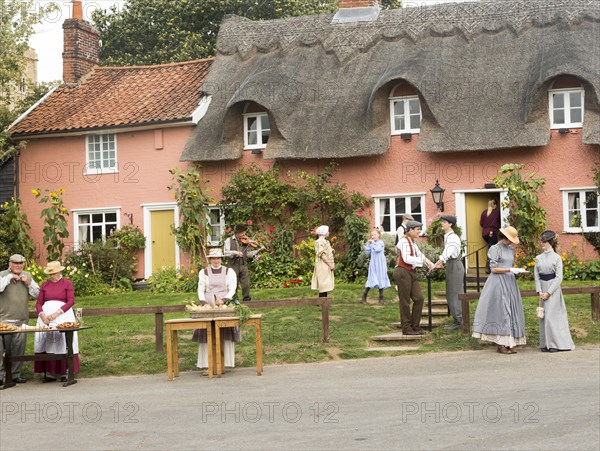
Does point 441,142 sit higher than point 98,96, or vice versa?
point 98,96

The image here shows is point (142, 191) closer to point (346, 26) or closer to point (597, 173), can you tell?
point (346, 26)

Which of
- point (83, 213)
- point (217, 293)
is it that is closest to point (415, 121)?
point (83, 213)

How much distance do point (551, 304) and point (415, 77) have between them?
11.0 m

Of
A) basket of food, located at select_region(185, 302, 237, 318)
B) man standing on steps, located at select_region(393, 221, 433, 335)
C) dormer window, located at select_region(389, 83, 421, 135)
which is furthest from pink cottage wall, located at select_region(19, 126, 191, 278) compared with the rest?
basket of food, located at select_region(185, 302, 237, 318)

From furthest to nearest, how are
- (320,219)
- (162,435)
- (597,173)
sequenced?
(320,219)
(597,173)
(162,435)

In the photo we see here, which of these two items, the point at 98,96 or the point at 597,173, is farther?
the point at 98,96

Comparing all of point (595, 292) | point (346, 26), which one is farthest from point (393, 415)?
point (346, 26)

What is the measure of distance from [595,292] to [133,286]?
13836 mm

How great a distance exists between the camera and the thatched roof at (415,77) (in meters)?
24.1

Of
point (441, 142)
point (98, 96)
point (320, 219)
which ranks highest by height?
point (98, 96)

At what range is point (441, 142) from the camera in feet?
80.2

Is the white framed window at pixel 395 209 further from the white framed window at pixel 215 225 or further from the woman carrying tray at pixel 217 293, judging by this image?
the woman carrying tray at pixel 217 293

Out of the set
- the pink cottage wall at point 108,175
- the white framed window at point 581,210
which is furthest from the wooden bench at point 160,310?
the pink cottage wall at point 108,175

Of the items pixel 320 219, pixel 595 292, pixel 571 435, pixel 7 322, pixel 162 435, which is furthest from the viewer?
pixel 320 219
